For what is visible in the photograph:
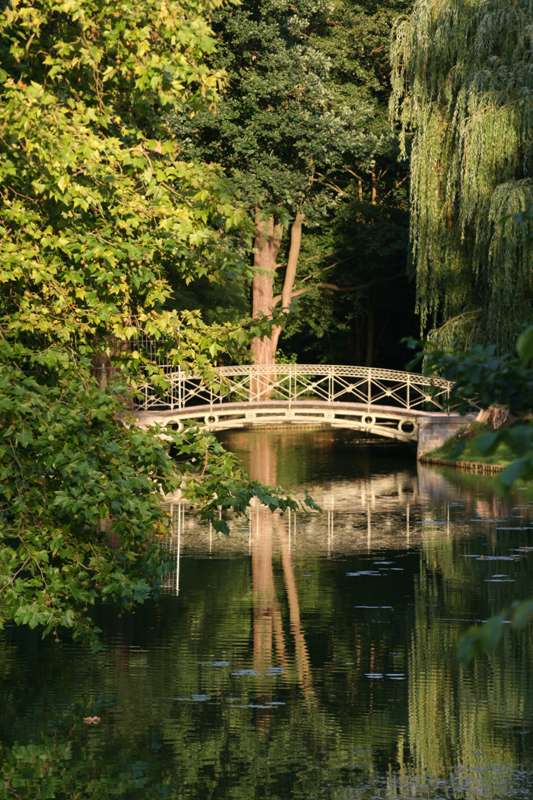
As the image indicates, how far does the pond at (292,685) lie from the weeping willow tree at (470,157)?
291 inches

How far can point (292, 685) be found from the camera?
12898 mm

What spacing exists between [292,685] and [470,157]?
56.3 ft

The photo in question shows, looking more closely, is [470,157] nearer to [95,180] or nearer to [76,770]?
[95,180]

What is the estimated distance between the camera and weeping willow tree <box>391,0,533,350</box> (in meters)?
27.8

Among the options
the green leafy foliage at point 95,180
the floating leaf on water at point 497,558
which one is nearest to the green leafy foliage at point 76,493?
the green leafy foliage at point 95,180

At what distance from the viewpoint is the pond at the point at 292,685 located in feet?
34.4

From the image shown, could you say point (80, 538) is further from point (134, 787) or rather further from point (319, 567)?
point (319, 567)

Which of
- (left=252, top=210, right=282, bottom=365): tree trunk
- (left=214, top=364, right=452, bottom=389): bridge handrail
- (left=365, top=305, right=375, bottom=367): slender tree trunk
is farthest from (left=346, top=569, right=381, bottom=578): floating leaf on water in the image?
(left=365, top=305, right=375, bottom=367): slender tree trunk

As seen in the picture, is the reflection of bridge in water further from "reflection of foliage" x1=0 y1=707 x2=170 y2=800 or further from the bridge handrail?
"reflection of foliage" x1=0 y1=707 x2=170 y2=800

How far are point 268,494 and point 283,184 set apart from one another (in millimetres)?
27285

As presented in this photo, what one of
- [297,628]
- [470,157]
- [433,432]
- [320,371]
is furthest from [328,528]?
[320,371]

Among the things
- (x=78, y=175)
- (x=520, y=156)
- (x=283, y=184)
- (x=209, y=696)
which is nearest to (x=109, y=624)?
(x=209, y=696)

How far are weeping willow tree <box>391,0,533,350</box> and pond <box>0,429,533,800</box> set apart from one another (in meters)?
7.40

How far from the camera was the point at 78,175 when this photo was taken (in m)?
10.1
